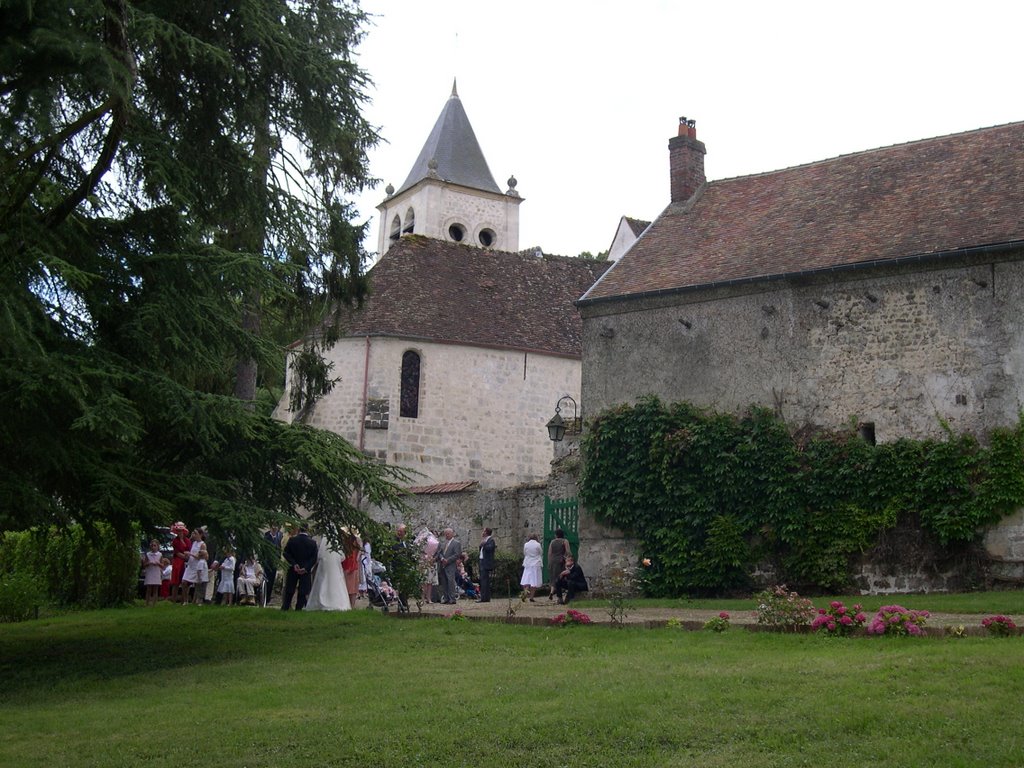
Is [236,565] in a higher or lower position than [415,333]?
lower

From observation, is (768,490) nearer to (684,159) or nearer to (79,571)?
(684,159)

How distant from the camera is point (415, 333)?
1179 inches

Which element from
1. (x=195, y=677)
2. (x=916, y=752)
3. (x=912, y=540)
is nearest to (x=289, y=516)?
(x=195, y=677)

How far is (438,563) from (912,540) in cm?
779

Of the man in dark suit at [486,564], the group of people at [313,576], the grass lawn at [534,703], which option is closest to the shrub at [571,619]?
the grass lawn at [534,703]

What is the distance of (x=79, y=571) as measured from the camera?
19.5 meters

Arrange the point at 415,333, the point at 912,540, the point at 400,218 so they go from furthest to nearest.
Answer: the point at 400,218 → the point at 415,333 → the point at 912,540

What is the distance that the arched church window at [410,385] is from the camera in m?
30.1

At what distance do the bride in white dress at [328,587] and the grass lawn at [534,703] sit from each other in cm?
400

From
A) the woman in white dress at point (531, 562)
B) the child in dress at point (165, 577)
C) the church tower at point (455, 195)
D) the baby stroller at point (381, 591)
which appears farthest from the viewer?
the church tower at point (455, 195)

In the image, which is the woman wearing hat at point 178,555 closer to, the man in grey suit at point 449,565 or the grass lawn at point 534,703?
the man in grey suit at point 449,565

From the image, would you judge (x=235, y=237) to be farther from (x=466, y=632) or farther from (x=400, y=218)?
(x=400, y=218)

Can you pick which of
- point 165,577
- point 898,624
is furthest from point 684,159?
point 898,624

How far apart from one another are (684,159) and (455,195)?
2813cm
